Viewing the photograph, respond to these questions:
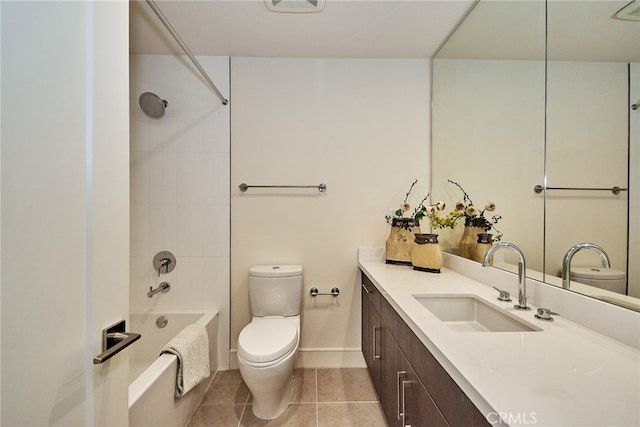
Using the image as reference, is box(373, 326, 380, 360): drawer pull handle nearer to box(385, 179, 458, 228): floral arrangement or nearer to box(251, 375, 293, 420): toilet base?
box(251, 375, 293, 420): toilet base

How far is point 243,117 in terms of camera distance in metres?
2.04

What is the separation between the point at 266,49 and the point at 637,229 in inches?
84.5

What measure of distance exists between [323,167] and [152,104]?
1338 millimetres

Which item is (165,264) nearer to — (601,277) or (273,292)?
(273,292)

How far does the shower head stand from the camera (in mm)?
1940

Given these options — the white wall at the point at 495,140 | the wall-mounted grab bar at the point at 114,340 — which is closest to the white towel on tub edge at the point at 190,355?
the wall-mounted grab bar at the point at 114,340

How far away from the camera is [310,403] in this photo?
1.64 metres

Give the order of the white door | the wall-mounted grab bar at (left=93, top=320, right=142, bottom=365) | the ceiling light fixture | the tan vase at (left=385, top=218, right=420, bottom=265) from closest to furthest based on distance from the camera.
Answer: the white door < the wall-mounted grab bar at (left=93, top=320, right=142, bottom=365) < the ceiling light fixture < the tan vase at (left=385, top=218, right=420, bottom=265)

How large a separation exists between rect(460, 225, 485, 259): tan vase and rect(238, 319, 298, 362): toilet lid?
1142 mm

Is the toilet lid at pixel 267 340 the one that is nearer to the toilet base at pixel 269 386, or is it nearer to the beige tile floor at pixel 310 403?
the toilet base at pixel 269 386

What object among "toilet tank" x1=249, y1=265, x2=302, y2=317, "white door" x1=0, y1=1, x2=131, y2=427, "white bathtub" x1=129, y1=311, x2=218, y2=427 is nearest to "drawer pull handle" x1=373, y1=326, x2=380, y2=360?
"toilet tank" x1=249, y1=265, x2=302, y2=317

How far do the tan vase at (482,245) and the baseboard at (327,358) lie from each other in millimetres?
1149

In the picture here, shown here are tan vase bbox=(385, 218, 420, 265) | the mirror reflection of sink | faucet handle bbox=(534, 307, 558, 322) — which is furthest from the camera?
tan vase bbox=(385, 218, 420, 265)

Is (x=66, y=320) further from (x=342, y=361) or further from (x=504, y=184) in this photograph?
(x=342, y=361)
